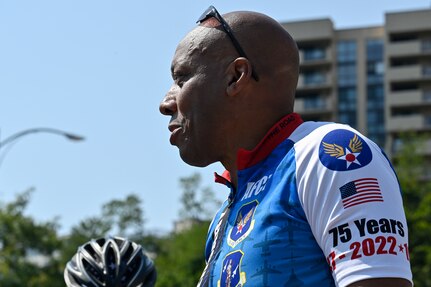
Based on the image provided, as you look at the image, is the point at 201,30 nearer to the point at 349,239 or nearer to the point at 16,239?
the point at 349,239

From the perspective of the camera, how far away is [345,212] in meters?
3.28

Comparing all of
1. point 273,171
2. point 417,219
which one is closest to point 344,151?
point 273,171

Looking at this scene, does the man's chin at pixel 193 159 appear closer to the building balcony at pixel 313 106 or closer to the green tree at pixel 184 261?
the green tree at pixel 184 261

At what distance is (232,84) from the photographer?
12.3 feet

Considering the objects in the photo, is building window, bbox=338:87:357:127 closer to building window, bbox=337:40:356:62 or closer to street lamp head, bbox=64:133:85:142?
building window, bbox=337:40:356:62

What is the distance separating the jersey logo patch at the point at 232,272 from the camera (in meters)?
3.52

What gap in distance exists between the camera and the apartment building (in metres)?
101

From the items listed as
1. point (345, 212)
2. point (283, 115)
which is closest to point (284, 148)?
point (283, 115)

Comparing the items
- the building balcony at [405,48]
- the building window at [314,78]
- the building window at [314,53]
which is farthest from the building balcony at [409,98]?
the building window at [314,53]

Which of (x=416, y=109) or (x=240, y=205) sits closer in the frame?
(x=240, y=205)

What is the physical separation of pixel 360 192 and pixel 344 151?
146mm

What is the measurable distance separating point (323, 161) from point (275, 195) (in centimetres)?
21

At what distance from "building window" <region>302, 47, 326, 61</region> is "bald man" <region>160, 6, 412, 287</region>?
338 feet

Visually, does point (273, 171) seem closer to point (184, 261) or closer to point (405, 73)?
point (184, 261)
